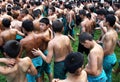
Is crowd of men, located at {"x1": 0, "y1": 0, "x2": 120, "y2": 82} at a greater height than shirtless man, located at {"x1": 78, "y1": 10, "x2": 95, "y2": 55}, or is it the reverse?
crowd of men, located at {"x1": 0, "y1": 0, "x2": 120, "y2": 82}

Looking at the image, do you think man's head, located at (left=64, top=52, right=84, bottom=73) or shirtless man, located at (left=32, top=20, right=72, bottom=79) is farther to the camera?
shirtless man, located at (left=32, top=20, right=72, bottom=79)

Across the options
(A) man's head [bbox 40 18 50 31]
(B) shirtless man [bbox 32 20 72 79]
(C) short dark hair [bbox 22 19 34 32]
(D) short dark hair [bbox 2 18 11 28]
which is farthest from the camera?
(D) short dark hair [bbox 2 18 11 28]

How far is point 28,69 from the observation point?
4.34 meters

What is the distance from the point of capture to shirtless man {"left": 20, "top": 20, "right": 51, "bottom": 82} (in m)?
5.73

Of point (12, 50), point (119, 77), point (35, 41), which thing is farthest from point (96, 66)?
point (119, 77)

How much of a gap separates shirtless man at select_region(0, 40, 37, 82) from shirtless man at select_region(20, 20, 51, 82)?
156 cm

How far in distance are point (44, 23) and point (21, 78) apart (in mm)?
2202

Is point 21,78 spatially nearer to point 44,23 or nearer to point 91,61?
point 91,61

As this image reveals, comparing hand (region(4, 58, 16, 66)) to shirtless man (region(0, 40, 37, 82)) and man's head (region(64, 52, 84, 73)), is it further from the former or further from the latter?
man's head (region(64, 52, 84, 73))

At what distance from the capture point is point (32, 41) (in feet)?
19.2

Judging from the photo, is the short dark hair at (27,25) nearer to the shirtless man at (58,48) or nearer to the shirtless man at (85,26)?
the shirtless man at (58,48)

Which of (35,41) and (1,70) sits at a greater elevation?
Result: (1,70)

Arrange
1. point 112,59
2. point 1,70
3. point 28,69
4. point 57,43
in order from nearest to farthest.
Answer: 1. point 1,70
2. point 28,69
3. point 57,43
4. point 112,59

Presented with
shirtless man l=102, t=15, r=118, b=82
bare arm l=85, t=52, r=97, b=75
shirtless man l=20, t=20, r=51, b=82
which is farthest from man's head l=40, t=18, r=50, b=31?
bare arm l=85, t=52, r=97, b=75
